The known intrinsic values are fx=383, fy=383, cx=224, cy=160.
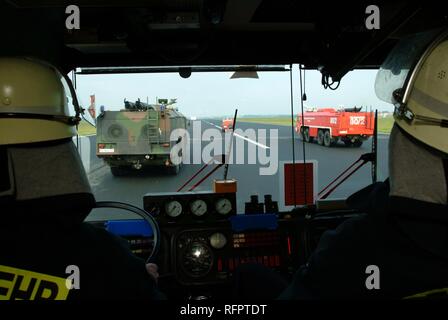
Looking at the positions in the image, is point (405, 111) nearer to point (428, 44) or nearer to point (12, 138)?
point (428, 44)

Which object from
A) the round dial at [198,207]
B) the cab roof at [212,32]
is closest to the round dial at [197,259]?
the round dial at [198,207]

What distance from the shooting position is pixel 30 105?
116cm

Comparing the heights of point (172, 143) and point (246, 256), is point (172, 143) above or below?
above

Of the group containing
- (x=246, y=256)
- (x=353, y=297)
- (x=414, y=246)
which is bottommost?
(x=246, y=256)

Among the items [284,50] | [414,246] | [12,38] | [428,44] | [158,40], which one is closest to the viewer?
[414,246]

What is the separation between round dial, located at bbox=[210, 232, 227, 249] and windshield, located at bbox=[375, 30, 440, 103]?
1.55m

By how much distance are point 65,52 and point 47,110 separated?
1.54 m

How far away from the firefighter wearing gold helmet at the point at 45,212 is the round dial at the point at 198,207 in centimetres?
146

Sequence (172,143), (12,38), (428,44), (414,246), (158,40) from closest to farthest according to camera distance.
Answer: (414,246)
(428,44)
(12,38)
(158,40)
(172,143)

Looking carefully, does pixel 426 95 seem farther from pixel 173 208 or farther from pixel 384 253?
pixel 173 208

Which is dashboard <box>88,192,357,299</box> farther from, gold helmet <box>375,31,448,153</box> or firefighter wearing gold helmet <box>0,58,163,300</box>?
gold helmet <box>375,31,448,153</box>

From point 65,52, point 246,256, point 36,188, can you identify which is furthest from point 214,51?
point 36,188

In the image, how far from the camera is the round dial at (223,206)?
8.99 ft

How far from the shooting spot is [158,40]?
246 centimetres
